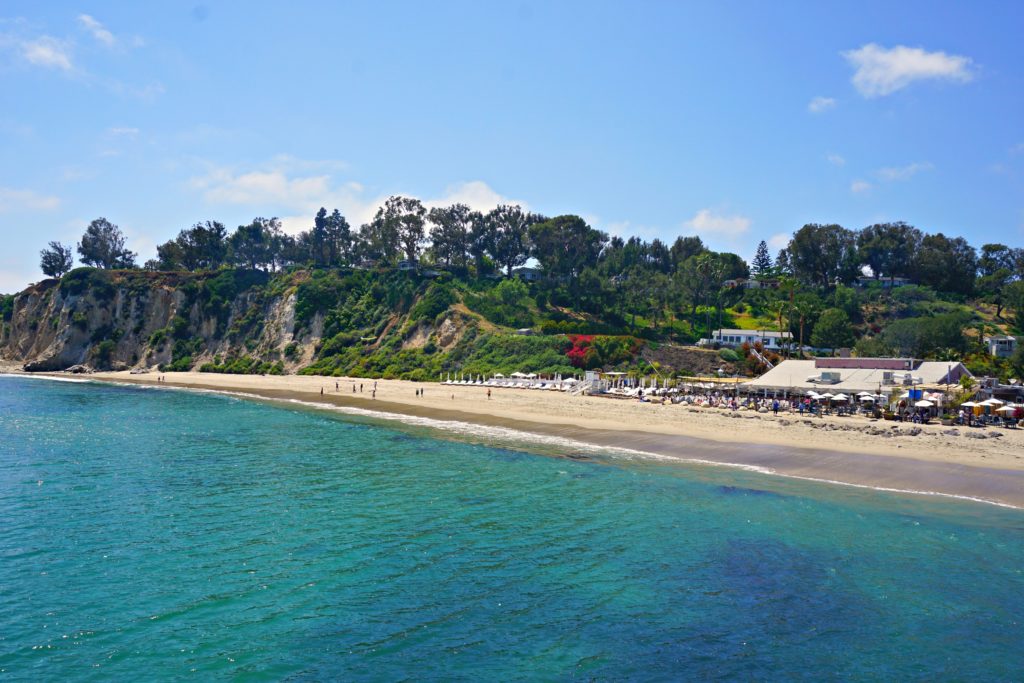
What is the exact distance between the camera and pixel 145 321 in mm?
102875

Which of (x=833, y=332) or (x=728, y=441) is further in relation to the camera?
(x=833, y=332)

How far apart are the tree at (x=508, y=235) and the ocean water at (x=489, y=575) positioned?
72434 mm

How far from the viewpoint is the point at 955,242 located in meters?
108

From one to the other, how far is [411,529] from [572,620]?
7.49 m

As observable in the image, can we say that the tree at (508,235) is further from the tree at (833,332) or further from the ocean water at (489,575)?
the ocean water at (489,575)

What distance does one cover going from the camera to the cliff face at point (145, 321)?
9819 cm

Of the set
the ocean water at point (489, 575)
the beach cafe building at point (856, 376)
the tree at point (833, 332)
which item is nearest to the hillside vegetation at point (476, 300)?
the tree at point (833, 332)

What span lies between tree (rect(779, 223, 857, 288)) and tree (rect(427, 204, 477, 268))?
49.8 metres

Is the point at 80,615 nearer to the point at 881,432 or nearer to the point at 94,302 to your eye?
the point at 881,432

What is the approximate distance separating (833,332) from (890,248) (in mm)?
41426

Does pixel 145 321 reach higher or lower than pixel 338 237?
lower

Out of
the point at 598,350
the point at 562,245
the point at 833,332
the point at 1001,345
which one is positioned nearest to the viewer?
the point at 1001,345

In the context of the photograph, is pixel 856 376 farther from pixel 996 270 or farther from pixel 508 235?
pixel 996 270

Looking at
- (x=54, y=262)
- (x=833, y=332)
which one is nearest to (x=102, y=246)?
(x=54, y=262)
